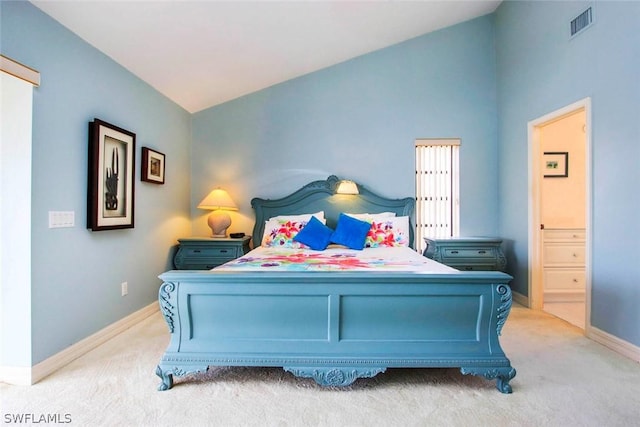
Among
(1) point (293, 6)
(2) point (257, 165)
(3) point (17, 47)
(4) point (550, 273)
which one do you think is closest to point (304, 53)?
(1) point (293, 6)

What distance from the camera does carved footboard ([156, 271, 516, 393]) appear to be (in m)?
1.81

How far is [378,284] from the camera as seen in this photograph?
5.95ft

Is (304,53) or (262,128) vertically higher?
(304,53)

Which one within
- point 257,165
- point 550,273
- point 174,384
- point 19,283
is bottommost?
point 174,384

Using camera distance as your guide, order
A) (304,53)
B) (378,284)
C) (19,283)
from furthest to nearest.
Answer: (304,53) → (19,283) → (378,284)

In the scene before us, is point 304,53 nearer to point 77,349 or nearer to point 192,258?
point 192,258

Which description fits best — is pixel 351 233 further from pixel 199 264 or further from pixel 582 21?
pixel 582 21

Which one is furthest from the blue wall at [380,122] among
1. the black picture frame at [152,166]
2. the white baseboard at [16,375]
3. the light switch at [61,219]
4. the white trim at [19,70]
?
the white baseboard at [16,375]

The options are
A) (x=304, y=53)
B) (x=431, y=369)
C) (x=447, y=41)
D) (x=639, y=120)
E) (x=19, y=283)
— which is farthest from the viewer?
(x=447, y=41)

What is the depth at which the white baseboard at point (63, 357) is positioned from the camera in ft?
6.36

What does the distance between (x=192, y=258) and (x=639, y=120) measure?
4241 millimetres

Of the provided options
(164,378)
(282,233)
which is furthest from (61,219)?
(282,233)

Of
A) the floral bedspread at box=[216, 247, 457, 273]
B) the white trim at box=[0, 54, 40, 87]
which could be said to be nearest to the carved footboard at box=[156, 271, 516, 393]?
the floral bedspread at box=[216, 247, 457, 273]

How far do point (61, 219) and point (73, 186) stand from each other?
0.86ft
